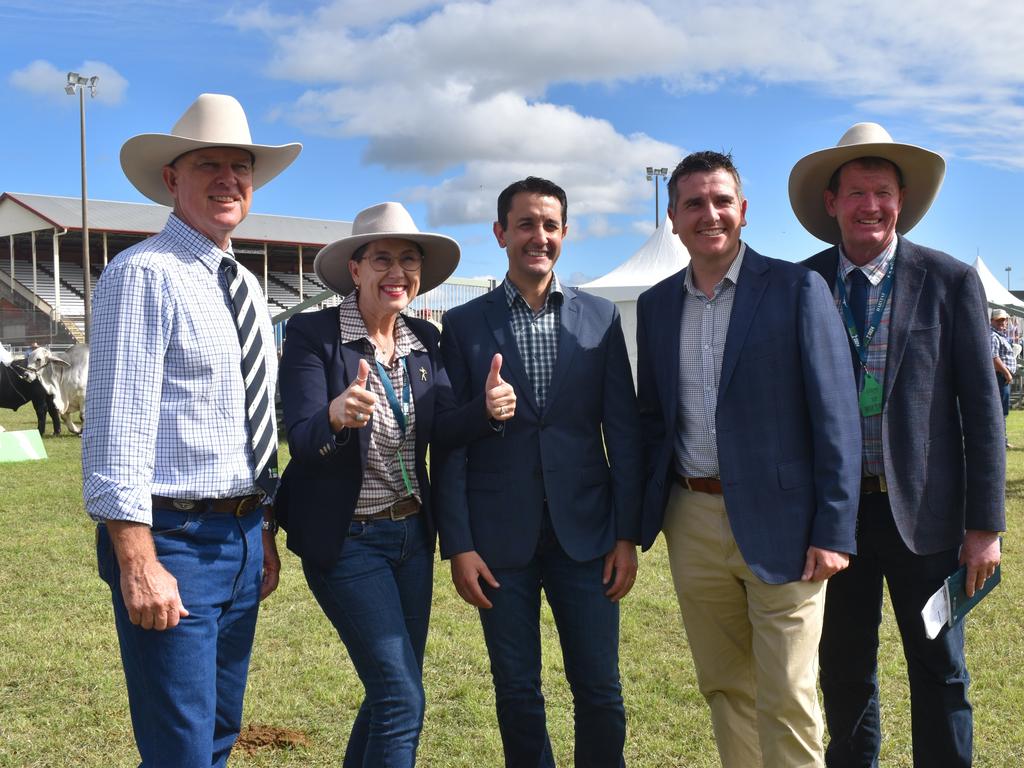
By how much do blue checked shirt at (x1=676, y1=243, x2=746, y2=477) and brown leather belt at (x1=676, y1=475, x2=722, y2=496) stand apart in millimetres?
16

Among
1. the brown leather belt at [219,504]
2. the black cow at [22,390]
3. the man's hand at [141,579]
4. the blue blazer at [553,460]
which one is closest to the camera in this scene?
the man's hand at [141,579]

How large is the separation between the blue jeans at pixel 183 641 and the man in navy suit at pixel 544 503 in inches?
33.6

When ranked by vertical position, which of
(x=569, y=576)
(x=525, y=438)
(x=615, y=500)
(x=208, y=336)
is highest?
(x=208, y=336)

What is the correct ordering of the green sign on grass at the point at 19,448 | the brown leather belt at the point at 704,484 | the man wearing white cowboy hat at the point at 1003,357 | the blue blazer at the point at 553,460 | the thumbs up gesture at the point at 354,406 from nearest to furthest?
the thumbs up gesture at the point at 354,406, the brown leather belt at the point at 704,484, the blue blazer at the point at 553,460, the man wearing white cowboy hat at the point at 1003,357, the green sign on grass at the point at 19,448

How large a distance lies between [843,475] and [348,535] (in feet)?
5.05

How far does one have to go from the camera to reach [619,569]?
10.6ft

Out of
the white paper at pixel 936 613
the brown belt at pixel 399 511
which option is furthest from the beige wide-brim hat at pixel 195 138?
the white paper at pixel 936 613

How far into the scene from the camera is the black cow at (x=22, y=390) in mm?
16438

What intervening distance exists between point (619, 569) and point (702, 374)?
0.74 m

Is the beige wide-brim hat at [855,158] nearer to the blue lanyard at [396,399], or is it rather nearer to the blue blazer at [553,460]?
the blue blazer at [553,460]

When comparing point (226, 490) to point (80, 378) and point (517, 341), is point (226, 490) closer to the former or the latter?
point (517, 341)

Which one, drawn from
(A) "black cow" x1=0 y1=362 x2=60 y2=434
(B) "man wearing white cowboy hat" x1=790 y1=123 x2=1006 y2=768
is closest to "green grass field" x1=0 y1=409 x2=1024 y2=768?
(B) "man wearing white cowboy hat" x1=790 y1=123 x2=1006 y2=768

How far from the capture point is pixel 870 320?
3.18 meters

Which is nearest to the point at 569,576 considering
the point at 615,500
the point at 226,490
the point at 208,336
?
the point at 615,500
